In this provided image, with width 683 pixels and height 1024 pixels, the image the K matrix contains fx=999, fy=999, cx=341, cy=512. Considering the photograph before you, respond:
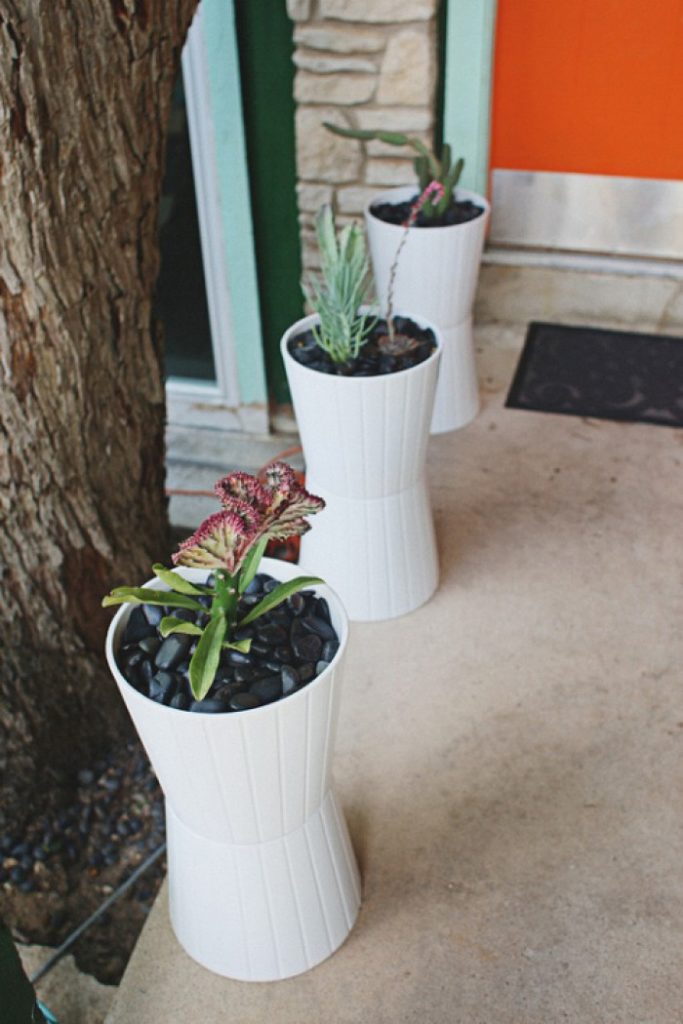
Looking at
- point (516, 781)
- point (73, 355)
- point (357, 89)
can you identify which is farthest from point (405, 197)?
point (516, 781)

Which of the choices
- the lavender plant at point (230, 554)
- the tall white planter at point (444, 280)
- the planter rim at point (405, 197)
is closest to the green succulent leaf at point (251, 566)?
the lavender plant at point (230, 554)

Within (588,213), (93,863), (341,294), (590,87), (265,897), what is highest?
(590,87)

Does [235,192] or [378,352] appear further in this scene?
[235,192]

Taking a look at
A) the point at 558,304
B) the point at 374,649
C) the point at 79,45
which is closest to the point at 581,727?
the point at 374,649

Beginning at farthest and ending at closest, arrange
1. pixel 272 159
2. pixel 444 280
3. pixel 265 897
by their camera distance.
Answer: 1. pixel 272 159
2. pixel 444 280
3. pixel 265 897

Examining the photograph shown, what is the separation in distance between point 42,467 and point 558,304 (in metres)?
1.97

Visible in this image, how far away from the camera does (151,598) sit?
135 cm

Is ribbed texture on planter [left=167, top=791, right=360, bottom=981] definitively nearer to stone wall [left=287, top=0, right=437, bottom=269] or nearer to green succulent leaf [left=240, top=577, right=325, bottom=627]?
green succulent leaf [left=240, top=577, right=325, bottom=627]

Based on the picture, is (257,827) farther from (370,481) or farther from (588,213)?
(588,213)

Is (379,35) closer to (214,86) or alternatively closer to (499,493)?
(214,86)

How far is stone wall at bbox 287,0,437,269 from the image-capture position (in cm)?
265

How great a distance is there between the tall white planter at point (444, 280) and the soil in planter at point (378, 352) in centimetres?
34

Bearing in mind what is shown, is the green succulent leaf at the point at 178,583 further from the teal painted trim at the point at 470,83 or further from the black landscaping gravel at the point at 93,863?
the teal painted trim at the point at 470,83

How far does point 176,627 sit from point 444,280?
1522 mm
